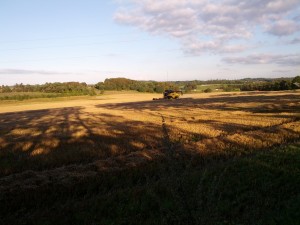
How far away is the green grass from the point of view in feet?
19.9

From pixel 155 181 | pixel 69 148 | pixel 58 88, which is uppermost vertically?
pixel 58 88

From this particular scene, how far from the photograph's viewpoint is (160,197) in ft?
24.1

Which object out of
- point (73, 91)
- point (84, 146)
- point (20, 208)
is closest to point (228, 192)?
point (20, 208)

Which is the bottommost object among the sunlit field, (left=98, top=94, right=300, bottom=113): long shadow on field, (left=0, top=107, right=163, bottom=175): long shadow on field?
(left=98, top=94, right=300, bottom=113): long shadow on field

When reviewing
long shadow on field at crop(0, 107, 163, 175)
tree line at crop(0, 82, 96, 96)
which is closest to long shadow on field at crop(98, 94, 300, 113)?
long shadow on field at crop(0, 107, 163, 175)

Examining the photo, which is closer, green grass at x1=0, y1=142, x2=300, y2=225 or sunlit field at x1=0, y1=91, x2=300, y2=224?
sunlit field at x1=0, y1=91, x2=300, y2=224

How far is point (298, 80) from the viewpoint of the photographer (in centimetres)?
8638

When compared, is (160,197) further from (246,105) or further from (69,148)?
(246,105)

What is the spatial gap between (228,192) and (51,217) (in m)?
3.91

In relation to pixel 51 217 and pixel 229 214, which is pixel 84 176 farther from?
pixel 229 214

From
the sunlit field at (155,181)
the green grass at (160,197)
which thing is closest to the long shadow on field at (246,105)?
the sunlit field at (155,181)

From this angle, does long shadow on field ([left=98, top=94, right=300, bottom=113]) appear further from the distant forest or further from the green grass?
the distant forest

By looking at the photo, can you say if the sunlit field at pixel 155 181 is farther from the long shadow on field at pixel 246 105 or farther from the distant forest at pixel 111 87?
the distant forest at pixel 111 87

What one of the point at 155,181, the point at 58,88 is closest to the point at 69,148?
the point at 155,181
